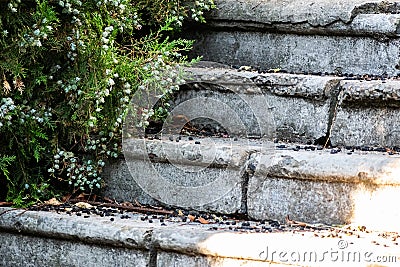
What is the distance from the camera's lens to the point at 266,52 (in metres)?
3.89

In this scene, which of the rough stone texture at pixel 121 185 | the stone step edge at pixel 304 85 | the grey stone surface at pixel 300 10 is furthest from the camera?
the grey stone surface at pixel 300 10

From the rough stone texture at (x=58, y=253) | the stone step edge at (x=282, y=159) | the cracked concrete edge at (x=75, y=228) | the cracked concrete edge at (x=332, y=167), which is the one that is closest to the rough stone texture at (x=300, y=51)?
the stone step edge at (x=282, y=159)

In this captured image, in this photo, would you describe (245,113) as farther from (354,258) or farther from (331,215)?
(354,258)

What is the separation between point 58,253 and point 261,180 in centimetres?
84

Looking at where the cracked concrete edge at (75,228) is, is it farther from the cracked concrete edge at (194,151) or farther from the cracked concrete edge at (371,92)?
the cracked concrete edge at (371,92)

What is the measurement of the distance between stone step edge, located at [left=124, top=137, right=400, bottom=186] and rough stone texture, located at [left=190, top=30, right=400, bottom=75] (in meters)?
0.60

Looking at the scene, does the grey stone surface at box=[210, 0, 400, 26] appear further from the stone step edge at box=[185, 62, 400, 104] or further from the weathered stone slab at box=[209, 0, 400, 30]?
the stone step edge at box=[185, 62, 400, 104]

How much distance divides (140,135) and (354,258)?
131 centimetres

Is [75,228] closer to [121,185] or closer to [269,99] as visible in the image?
[121,185]

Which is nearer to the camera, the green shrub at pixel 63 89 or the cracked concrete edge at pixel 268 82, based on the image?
the green shrub at pixel 63 89

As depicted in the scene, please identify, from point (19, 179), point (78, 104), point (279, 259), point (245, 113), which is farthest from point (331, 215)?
point (19, 179)

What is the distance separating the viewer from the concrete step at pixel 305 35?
3.55m

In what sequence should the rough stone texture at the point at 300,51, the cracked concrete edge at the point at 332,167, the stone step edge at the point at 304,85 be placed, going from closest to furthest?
the cracked concrete edge at the point at 332,167 → the stone step edge at the point at 304,85 → the rough stone texture at the point at 300,51

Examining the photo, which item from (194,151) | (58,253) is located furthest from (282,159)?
(58,253)
